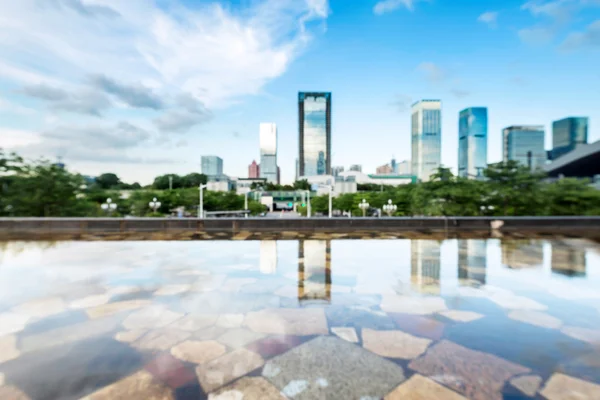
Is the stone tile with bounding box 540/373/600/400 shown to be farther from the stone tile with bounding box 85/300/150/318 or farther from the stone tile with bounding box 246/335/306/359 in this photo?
the stone tile with bounding box 85/300/150/318

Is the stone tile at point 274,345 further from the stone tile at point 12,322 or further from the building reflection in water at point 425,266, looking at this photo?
the stone tile at point 12,322

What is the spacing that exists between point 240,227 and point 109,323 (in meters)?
7.01


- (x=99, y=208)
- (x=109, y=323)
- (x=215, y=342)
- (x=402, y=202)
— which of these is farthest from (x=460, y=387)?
(x=402, y=202)

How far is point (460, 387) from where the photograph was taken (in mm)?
1880

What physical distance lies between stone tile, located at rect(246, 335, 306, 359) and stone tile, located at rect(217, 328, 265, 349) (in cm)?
7

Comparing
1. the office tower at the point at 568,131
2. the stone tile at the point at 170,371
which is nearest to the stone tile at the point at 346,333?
the stone tile at the point at 170,371

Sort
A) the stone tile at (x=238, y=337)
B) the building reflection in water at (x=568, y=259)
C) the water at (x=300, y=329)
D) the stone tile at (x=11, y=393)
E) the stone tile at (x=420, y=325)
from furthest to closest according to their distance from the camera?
the building reflection in water at (x=568, y=259), the stone tile at (x=420, y=325), the stone tile at (x=238, y=337), the water at (x=300, y=329), the stone tile at (x=11, y=393)

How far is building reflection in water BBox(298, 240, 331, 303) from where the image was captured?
3602mm

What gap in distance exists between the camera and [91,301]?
3.43m

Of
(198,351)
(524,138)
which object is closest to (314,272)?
(198,351)

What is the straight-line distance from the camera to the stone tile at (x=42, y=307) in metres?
3.07

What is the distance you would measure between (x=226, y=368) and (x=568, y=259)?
6503mm

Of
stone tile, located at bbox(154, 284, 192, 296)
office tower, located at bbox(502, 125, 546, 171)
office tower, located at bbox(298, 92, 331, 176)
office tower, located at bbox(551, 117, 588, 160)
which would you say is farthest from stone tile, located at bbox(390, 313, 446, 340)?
office tower, located at bbox(551, 117, 588, 160)

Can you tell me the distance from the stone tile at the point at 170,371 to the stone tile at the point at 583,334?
10.1 ft
